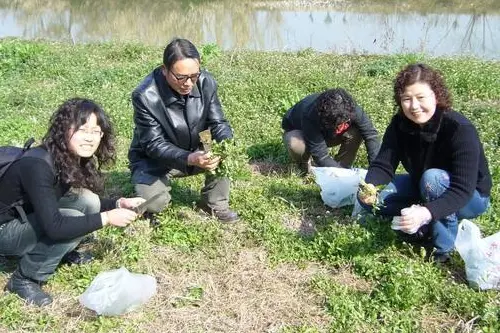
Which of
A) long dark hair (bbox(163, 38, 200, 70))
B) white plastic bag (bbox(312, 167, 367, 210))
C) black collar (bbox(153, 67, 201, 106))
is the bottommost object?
white plastic bag (bbox(312, 167, 367, 210))

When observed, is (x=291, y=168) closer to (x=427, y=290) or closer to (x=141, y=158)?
(x=141, y=158)

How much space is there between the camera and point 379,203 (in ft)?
12.0

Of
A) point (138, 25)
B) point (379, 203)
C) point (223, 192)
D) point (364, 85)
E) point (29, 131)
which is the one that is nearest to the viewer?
point (379, 203)

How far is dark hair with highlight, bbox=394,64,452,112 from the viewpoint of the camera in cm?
323

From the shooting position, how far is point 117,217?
310 cm

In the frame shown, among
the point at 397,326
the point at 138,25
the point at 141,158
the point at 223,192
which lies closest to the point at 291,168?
the point at 223,192

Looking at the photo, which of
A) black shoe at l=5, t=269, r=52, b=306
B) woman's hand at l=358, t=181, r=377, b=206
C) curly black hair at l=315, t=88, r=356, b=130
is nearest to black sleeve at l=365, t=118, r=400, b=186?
woman's hand at l=358, t=181, r=377, b=206

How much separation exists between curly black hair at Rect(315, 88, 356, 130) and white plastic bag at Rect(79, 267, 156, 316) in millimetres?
2169

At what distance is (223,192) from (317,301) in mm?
1303

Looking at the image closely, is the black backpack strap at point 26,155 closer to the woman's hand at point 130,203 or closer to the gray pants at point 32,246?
the gray pants at point 32,246

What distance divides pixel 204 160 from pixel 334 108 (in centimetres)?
134

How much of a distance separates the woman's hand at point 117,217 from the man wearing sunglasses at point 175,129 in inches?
26.1

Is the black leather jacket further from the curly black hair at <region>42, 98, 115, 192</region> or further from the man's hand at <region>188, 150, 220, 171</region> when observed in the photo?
the curly black hair at <region>42, 98, 115, 192</region>

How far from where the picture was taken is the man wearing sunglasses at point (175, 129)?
146 inches
